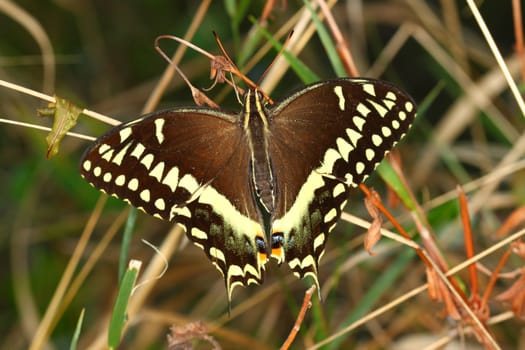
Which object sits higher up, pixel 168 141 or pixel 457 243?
pixel 168 141

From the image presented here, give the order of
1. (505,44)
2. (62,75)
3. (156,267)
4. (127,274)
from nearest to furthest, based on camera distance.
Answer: (127,274)
(156,267)
(505,44)
(62,75)

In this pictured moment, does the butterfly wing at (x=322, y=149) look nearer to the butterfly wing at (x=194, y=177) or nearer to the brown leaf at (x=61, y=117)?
the butterfly wing at (x=194, y=177)

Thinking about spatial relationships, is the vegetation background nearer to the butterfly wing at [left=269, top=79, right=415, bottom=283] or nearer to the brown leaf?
the butterfly wing at [left=269, top=79, right=415, bottom=283]

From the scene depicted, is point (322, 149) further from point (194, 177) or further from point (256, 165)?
point (194, 177)

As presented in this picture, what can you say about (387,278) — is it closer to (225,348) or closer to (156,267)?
(156,267)

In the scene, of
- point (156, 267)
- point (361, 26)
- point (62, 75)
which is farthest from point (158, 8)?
point (156, 267)

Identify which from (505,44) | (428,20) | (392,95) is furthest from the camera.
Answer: (505,44)

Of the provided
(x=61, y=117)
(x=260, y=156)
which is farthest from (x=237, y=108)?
(x=61, y=117)
